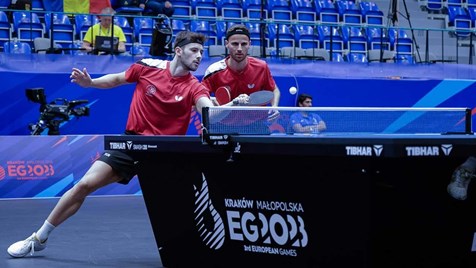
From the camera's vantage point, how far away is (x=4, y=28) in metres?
15.3

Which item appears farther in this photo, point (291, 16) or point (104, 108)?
point (291, 16)

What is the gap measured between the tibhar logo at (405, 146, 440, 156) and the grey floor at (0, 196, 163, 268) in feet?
8.63

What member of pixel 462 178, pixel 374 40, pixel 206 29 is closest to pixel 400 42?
pixel 374 40

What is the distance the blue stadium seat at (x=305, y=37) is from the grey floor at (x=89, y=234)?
21.5ft

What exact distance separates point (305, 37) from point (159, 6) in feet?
9.84

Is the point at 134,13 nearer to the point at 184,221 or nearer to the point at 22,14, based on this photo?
the point at 22,14

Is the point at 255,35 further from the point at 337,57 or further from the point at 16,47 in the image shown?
the point at 16,47

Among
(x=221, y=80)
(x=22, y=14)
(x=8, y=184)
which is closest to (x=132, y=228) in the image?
(x=221, y=80)

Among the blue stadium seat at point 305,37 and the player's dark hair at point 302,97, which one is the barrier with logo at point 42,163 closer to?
the player's dark hair at point 302,97

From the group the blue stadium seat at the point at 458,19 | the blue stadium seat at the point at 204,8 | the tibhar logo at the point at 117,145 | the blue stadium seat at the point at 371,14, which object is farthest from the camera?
the blue stadium seat at the point at 458,19

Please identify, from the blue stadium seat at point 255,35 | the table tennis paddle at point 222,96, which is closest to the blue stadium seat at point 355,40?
the blue stadium seat at point 255,35

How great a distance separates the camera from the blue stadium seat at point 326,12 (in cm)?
1990

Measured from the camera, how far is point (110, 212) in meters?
10.6

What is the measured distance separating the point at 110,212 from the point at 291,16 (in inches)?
389
